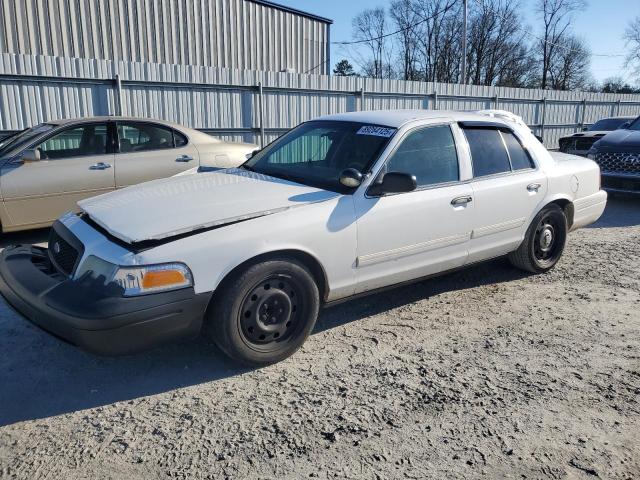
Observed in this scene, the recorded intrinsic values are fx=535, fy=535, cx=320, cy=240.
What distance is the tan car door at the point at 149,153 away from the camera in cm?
671

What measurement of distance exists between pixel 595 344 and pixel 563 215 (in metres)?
1.80

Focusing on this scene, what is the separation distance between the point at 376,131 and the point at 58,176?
13.3ft

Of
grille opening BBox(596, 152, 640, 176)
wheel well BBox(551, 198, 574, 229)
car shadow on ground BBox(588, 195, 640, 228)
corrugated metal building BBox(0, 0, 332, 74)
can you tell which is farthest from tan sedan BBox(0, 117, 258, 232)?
corrugated metal building BBox(0, 0, 332, 74)

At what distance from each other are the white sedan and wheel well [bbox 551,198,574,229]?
191 millimetres

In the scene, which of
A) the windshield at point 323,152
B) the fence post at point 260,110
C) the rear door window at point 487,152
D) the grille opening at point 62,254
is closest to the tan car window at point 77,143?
the windshield at point 323,152

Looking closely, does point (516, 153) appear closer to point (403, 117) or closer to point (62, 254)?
point (403, 117)

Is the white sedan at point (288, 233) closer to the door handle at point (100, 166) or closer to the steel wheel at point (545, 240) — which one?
the steel wheel at point (545, 240)

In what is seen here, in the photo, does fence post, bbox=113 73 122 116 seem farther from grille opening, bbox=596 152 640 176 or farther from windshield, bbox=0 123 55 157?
grille opening, bbox=596 152 640 176

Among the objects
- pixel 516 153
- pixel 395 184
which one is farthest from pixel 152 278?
pixel 516 153

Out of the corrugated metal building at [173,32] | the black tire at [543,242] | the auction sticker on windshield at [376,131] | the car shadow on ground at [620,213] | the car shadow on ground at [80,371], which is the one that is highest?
the corrugated metal building at [173,32]

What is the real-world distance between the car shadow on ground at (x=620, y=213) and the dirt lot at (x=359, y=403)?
4184 millimetres

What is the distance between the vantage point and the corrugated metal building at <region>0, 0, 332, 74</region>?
1450cm

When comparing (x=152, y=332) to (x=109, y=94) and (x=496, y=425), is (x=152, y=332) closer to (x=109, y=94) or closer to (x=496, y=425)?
(x=496, y=425)

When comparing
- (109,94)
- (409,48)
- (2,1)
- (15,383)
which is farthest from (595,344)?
(409,48)
